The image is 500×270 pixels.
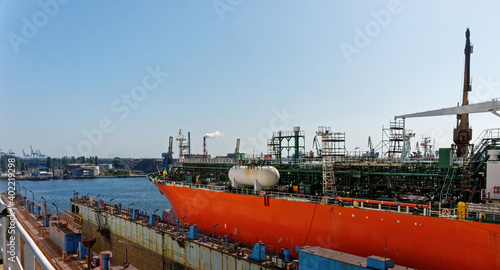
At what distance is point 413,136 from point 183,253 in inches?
1179

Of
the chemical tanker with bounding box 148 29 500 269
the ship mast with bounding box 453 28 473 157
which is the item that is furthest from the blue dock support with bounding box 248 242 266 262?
the ship mast with bounding box 453 28 473 157

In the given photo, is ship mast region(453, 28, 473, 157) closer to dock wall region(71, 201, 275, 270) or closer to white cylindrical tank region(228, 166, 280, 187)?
white cylindrical tank region(228, 166, 280, 187)

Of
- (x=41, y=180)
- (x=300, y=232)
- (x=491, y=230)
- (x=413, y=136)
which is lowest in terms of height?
(x=41, y=180)

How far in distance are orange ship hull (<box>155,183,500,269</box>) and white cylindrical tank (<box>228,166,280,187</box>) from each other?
1847mm

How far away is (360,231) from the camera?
2003cm

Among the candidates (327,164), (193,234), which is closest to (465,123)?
(327,164)

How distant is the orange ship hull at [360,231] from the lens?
52.7 feet

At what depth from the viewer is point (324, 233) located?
2180 cm

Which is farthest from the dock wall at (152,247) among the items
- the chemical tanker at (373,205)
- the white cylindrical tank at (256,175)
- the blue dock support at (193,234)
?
the white cylindrical tank at (256,175)

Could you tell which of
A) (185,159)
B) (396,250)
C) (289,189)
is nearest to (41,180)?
(185,159)

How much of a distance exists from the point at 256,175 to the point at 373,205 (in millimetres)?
10562

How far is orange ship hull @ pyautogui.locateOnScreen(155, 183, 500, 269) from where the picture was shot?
16078 mm

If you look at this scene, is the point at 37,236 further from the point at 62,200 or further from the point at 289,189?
the point at 62,200

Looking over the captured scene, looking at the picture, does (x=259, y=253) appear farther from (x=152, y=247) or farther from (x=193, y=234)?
(x=152, y=247)
